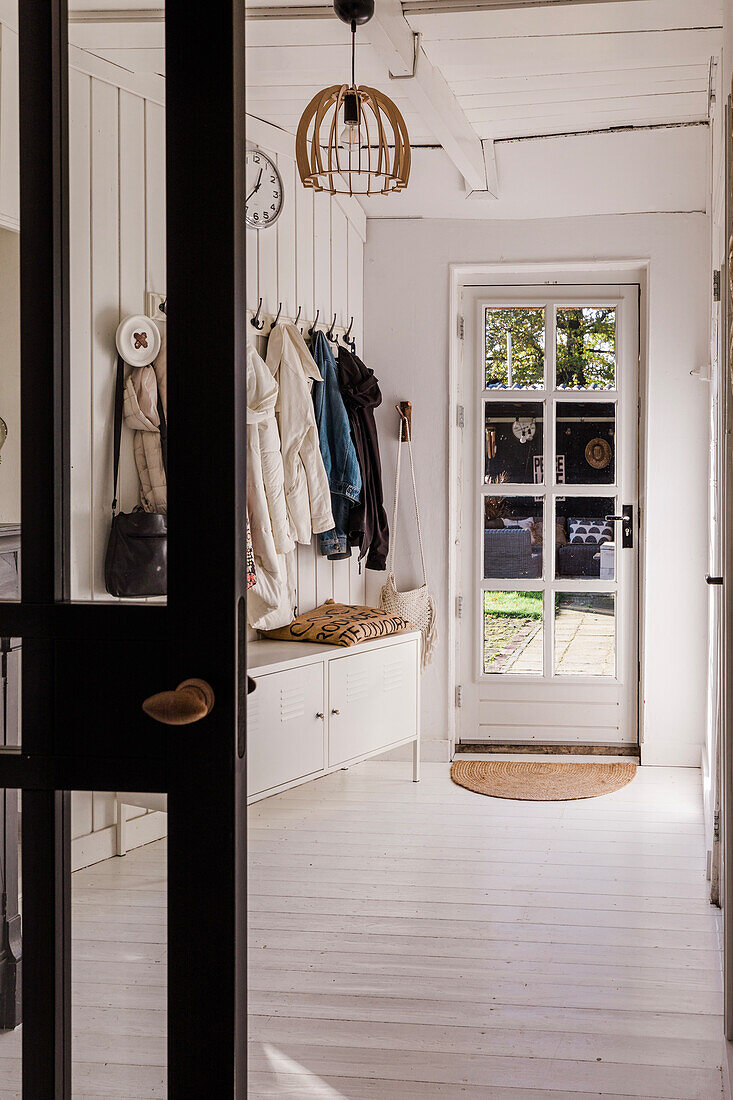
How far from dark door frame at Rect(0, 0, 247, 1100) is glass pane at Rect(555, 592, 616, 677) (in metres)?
3.62

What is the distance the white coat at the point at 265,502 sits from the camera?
3.55 meters

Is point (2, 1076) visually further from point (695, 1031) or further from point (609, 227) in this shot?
point (609, 227)

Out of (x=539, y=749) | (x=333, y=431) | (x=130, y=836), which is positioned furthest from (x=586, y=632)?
(x=130, y=836)

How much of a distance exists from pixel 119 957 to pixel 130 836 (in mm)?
138

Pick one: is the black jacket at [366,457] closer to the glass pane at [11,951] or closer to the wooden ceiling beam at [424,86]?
the wooden ceiling beam at [424,86]

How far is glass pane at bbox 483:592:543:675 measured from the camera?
15.3 ft

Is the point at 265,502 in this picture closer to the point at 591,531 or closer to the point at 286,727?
the point at 286,727

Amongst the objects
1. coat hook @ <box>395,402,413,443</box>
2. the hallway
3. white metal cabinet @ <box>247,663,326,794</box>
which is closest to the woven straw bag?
coat hook @ <box>395,402,413,443</box>

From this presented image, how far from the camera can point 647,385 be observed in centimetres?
439

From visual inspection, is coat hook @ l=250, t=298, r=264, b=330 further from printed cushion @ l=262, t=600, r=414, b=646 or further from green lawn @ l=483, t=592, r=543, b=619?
green lawn @ l=483, t=592, r=543, b=619

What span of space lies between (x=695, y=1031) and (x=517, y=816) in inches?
60.9

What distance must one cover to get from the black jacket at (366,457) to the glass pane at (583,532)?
833mm

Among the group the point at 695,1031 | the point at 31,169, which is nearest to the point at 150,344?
the point at 31,169

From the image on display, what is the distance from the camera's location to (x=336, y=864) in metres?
3.23
